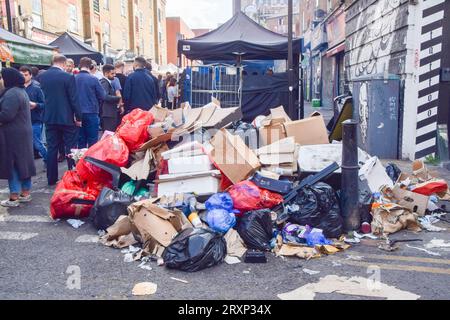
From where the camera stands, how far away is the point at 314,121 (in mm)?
6699

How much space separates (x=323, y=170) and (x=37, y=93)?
18.8 ft

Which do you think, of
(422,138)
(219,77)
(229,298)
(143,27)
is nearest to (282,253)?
(229,298)

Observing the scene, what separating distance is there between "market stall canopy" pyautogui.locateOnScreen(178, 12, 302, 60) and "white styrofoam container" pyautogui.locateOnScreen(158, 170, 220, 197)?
6.77 m

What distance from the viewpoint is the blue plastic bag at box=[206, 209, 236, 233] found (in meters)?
4.40

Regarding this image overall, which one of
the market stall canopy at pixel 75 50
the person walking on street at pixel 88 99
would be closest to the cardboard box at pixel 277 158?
the person walking on street at pixel 88 99

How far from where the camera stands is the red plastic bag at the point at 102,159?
580cm

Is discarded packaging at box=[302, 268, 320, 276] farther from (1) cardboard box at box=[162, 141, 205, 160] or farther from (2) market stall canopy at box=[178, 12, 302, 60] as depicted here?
(2) market stall canopy at box=[178, 12, 302, 60]

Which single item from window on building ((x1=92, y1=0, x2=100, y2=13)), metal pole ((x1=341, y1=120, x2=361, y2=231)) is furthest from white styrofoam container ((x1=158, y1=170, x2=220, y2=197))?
window on building ((x1=92, y1=0, x2=100, y2=13))

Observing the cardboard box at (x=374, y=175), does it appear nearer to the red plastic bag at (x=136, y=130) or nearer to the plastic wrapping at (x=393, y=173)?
the plastic wrapping at (x=393, y=173)

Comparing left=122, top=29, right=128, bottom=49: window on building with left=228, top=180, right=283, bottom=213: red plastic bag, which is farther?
left=122, top=29, right=128, bottom=49: window on building

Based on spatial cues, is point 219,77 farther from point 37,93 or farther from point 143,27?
point 143,27

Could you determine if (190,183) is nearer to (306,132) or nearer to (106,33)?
(306,132)

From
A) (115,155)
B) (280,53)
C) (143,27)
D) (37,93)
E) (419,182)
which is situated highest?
(143,27)

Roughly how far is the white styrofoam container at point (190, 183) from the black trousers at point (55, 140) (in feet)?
8.11
